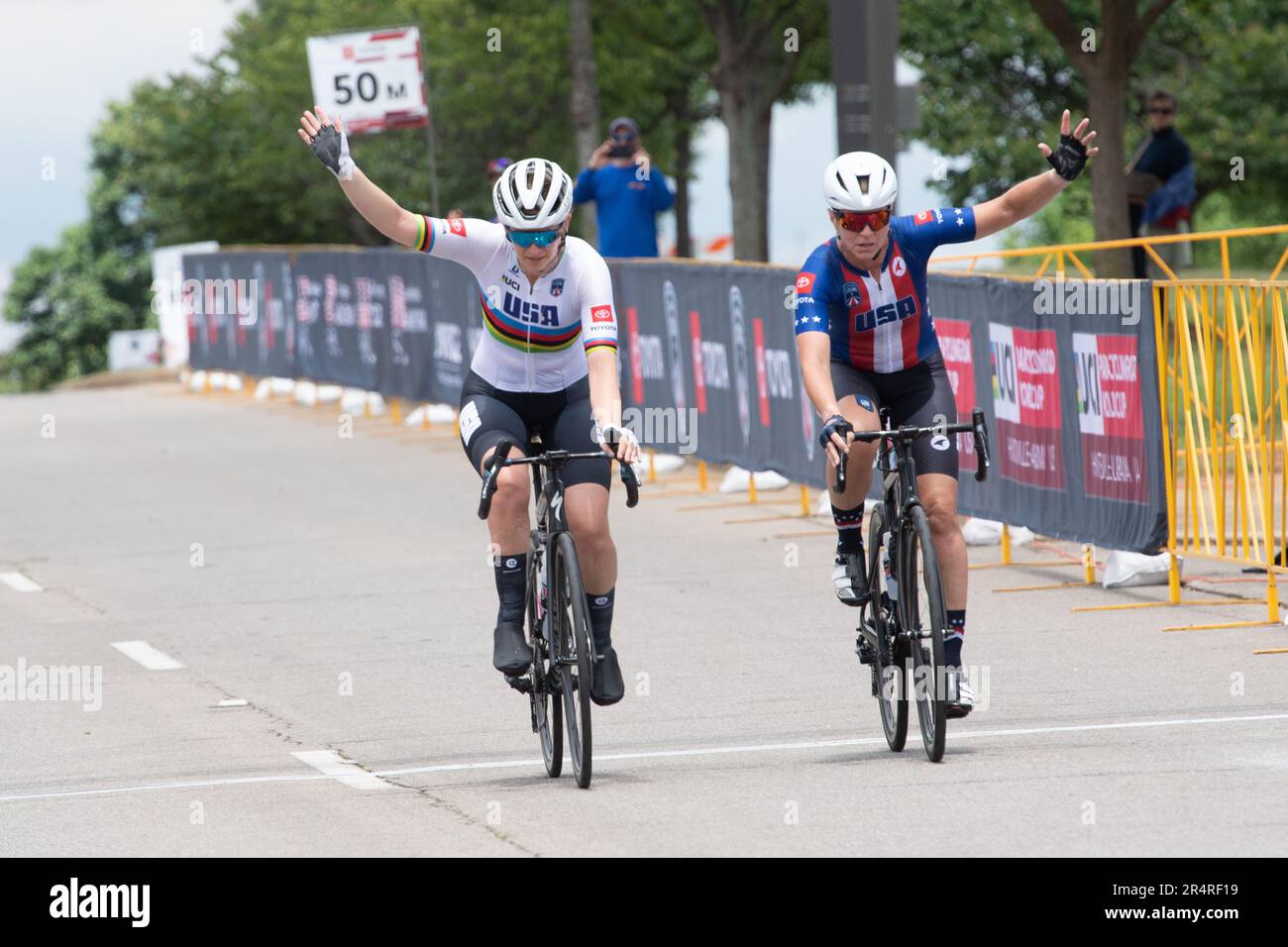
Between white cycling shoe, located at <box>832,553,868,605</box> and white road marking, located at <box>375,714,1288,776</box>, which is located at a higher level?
white cycling shoe, located at <box>832,553,868,605</box>

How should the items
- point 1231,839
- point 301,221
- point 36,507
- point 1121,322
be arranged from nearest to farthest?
point 1231,839 → point 1121,322 → point 36,507 → point 301,221

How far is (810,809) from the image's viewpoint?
23.7 ft

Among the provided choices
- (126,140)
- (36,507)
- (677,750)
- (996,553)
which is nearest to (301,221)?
(126,140)

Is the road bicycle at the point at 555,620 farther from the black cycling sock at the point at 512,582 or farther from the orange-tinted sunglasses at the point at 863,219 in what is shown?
the orange-tinted sunglasses at the point at 863,219

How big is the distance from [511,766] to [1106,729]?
7.08ft

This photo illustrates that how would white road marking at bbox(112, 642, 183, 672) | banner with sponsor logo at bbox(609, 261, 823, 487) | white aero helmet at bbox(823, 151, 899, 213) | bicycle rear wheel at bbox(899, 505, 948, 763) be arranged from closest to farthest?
bicycle rear wheel at bbox(899, 505, 948, 763)
white aero helmet at bbox(823, 151, 899, 213)
white road marking at bbox(112, 642, 183, 672)
banner with sponsor logo at bbox(609, 261, 823, 487)

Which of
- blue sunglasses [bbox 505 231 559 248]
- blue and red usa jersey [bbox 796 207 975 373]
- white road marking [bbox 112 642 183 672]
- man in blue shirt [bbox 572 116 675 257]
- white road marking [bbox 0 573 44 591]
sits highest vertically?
man in blue shirt [bbox 572 116 675 257]

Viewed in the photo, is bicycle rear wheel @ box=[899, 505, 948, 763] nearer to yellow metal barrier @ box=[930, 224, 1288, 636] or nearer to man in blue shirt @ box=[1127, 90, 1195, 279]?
yellow metal barrier @ box=[930, 224, 1288, 636]

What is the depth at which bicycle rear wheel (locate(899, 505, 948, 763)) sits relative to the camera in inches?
305

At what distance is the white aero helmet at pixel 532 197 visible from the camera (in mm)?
7805

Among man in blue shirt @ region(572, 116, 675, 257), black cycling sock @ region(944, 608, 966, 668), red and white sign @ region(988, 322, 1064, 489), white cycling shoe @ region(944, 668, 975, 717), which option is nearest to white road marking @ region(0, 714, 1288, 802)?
white cycling shoe @ region(944, 668, 975, 717)

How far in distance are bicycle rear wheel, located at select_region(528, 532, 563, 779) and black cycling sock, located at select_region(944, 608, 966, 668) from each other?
1332mm

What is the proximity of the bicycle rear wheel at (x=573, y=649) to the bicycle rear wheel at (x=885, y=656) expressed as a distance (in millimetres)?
1102
